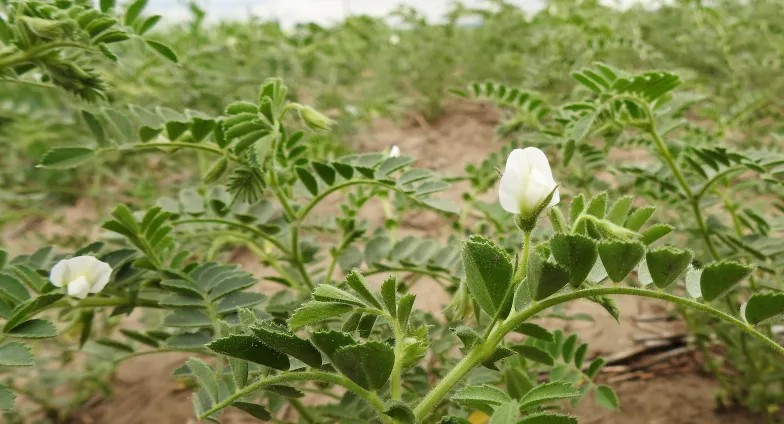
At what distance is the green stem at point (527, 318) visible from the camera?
48 centimetres

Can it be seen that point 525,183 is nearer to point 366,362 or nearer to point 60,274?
point 366,362

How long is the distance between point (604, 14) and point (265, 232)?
186 centimetres

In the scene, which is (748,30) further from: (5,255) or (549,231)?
(5,255)

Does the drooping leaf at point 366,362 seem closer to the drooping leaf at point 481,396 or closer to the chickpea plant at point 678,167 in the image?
the drooping leaf at point 481,396

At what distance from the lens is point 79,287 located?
70 centimetres

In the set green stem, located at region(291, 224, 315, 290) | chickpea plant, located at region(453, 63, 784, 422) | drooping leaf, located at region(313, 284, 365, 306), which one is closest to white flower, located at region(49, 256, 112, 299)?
green stem, located at region(291, 224, 315, 290)

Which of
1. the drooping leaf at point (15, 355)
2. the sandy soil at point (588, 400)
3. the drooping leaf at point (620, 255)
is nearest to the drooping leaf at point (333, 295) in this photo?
the drooping leaf at point (620, 255)

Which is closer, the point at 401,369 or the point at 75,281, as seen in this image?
the point at 401,369

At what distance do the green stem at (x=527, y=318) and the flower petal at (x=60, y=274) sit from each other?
47cm

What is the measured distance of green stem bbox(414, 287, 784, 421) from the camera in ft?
1.57

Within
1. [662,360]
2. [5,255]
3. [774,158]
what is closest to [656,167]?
[774,158]

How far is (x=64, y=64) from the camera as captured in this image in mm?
790

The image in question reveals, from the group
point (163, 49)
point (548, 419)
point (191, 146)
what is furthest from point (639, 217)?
point (163, 49)

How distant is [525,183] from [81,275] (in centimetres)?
55
